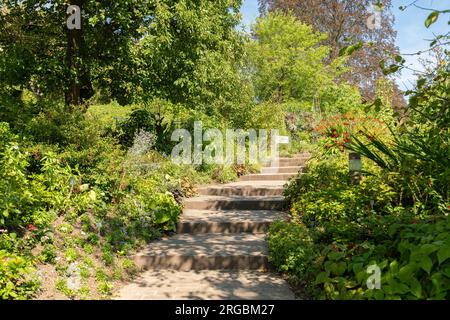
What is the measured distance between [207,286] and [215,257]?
688 millimetres

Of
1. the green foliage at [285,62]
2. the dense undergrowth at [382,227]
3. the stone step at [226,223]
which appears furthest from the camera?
the green foliage at [285,62]

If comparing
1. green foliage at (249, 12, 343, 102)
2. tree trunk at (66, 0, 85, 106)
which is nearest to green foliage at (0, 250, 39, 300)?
tree trunk at (66, 0, 85, 106)

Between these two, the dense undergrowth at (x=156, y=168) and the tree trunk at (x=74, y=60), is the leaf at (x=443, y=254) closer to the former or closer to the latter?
the dense undergrowth at (x=156, y=168)

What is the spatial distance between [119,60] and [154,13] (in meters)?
1.31

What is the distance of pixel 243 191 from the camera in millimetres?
8508

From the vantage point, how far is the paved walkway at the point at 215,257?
4.09m

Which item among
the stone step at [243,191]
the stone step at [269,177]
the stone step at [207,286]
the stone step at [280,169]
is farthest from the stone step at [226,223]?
the stone step at [280,169]

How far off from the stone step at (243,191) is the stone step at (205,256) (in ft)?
9.54

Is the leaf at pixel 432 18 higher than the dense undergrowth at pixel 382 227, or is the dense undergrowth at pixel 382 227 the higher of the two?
the leaf at pixel 432 18

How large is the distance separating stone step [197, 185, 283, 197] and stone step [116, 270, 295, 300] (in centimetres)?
378

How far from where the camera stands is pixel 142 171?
7.59m

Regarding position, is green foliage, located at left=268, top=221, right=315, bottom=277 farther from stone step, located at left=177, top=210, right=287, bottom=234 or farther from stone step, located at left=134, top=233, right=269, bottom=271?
stone step, located at left=177, top=210, right=287, bottom=234

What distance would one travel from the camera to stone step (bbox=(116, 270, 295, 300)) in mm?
3941
